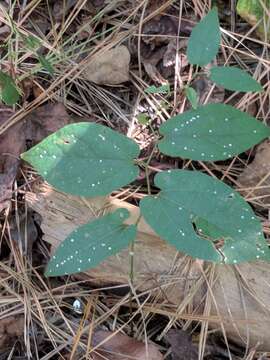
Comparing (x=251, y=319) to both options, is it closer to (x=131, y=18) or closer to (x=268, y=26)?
(x=268, y=26)

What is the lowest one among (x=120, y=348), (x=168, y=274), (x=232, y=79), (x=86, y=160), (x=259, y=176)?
(x=120, y=348)

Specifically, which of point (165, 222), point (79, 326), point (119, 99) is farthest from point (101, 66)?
point (79, 326)

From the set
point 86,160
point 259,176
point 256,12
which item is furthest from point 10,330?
point 256,12

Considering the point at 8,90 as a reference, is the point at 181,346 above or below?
below

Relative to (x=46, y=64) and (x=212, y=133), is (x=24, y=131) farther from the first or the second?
(x=212, y=133)

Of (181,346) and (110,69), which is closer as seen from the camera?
(181,346)

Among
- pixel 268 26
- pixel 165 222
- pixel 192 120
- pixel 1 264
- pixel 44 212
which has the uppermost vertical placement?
pixel 268 26

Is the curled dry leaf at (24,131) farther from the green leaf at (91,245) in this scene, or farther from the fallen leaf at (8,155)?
the green leaf at (91,245)
